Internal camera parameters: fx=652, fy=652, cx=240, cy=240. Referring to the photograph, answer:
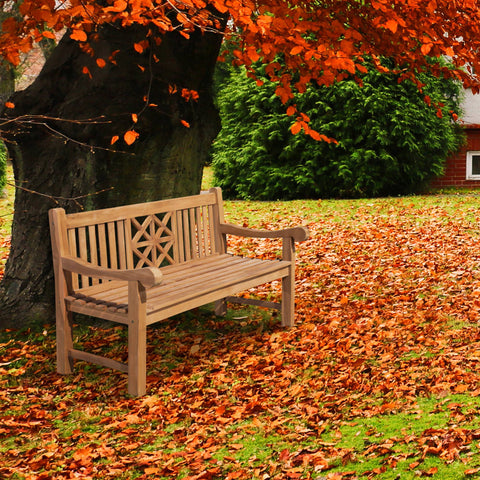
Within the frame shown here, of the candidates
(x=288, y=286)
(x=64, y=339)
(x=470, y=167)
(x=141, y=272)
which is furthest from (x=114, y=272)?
(x=470, y=167)

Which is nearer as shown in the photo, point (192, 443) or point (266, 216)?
point (192, 443)

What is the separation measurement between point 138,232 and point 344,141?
9.95 m

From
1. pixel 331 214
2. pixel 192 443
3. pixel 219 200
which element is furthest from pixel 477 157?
pixel 192 443

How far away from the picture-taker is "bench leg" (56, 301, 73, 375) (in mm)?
4711

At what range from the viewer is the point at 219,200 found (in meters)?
6.05

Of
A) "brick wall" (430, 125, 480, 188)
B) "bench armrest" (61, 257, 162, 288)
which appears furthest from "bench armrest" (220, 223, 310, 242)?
"brick wall" (430, 125, 480, 188)

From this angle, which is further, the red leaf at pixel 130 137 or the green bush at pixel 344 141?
the green bush at pixel 344 141

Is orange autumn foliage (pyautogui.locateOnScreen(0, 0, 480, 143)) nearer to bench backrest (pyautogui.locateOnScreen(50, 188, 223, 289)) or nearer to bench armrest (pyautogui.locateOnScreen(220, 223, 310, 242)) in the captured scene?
bench armrest (pyautogui.locateOnScreen(220, 223, 310, 242))

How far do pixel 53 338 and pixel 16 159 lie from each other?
1609 mm

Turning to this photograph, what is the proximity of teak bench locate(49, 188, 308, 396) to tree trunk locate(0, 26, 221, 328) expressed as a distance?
1.77 feet

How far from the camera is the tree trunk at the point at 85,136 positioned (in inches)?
218

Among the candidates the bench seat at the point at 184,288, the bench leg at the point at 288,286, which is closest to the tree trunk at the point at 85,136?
the bench seat at the point at 184,288

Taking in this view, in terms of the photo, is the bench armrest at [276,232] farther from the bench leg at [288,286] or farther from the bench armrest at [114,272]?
the bench armrest at [114,272]

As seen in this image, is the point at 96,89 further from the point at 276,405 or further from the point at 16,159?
the point at 276,405
